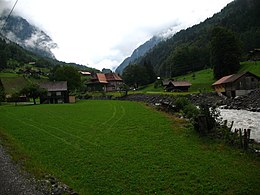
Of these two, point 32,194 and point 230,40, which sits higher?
point 230,40

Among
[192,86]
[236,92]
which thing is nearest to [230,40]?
[192,86]

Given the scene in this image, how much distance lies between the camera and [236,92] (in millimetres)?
57812

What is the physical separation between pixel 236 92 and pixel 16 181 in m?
57.1

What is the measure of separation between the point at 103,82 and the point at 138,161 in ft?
307

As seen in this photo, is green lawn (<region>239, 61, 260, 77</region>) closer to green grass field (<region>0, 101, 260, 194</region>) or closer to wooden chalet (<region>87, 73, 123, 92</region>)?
wooden chalet (<region>87, 73, 123, 92</region>)

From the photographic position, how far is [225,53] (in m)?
75.2

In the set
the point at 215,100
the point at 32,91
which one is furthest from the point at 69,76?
the point at 215,100

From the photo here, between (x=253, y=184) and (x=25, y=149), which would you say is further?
(x=25, y=149)

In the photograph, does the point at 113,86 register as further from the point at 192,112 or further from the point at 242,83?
the point at 192,112

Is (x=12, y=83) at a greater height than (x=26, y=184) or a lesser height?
greater

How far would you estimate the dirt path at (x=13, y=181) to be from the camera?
9.02 m

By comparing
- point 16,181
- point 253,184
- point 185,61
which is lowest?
point 253,184

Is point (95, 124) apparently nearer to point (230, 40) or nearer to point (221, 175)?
point (221, 175)

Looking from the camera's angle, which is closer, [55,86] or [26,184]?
[26,184]
